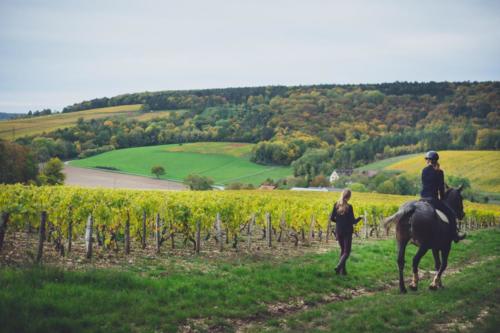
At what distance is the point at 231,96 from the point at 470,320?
141 metres

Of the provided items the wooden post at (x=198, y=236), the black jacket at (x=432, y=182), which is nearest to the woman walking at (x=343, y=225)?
the black jacket at (x=432, y=182)

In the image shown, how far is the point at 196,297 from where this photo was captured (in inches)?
355

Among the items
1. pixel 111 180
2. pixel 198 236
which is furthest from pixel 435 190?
pixel 111 180

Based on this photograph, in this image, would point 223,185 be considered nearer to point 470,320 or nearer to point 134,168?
point 134,168

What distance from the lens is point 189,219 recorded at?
1642cm

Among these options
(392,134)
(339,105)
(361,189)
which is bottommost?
(361,189)

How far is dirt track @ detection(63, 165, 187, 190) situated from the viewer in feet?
229

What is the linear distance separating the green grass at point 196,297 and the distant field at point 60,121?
99.8 metres

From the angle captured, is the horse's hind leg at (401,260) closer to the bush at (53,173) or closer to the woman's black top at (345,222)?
the woman's black top at (345,222)

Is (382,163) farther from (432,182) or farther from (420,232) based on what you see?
(420,232)

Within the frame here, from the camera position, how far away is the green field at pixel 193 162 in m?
86.0

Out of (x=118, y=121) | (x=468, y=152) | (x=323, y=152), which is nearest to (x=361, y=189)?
(x=323, y=152)

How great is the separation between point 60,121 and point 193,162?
45.8 m

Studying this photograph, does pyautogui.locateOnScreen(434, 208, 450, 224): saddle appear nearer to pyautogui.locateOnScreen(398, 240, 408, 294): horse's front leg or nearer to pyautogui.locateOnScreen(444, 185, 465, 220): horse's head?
pyautogui.locateOnScreen(398, 240, 408, 294): horse's front leg
